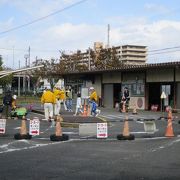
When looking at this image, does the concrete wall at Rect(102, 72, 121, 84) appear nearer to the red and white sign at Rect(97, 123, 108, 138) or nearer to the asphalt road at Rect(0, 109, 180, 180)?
the asphalt road at Rect(0, 109, 180, 180)

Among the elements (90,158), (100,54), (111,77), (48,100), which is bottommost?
(90,158)

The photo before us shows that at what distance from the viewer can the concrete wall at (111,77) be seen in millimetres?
43156

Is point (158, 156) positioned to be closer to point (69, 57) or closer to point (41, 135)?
point (41, 135)

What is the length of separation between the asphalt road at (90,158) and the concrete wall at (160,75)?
62.3 ft

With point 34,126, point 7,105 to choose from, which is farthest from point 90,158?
point 7,105

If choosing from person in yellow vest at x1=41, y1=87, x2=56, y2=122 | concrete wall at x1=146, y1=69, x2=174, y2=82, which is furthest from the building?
person in yellow vest at x1=41, y1=87, x2=56, y2=122

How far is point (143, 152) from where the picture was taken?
13.2m

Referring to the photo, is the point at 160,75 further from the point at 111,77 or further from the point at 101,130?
the point at 101,130

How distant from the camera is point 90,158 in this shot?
11883 millimetres

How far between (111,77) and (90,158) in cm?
3256

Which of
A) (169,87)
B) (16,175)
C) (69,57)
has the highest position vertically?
(69,57)

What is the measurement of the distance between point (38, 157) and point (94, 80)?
3542 centimetres

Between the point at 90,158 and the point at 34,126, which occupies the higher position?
the point at 34,126

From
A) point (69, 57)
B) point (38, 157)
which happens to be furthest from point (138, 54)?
point (38, 157)
